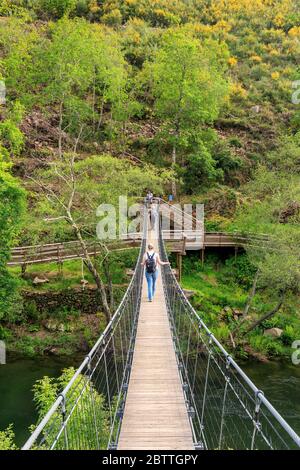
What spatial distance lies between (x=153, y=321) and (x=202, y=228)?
422 inches

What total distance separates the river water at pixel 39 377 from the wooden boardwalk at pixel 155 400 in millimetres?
4774

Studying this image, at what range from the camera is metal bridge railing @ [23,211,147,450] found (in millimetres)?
2852

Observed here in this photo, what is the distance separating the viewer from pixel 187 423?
412 cm

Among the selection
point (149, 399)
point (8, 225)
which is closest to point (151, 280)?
point (149, 399)

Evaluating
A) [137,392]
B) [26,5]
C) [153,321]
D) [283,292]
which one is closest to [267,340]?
[283,292]

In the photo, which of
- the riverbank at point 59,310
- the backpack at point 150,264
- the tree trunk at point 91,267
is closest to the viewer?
the backpack at point 150,264

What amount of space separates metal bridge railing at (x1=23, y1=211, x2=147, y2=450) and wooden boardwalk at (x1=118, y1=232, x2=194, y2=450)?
11cm

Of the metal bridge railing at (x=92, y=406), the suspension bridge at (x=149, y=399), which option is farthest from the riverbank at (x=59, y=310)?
the suspension bridge at (x=149, y=399)

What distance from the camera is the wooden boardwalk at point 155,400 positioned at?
12.5 ft

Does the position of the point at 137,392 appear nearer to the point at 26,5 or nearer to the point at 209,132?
the point at 209,132

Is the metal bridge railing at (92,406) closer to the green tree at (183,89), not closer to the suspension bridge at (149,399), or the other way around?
the suspension bridge at (149,399)

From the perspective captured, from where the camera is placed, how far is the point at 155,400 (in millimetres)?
4605

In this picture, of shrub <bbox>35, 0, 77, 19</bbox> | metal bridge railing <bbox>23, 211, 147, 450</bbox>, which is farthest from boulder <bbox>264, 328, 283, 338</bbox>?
shrub <bbox>35, 0, 77, 19</bbox>

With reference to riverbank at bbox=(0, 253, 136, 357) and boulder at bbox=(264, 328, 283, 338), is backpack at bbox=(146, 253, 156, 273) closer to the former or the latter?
riverbank at bbox=(0, 253, 136, 357)
